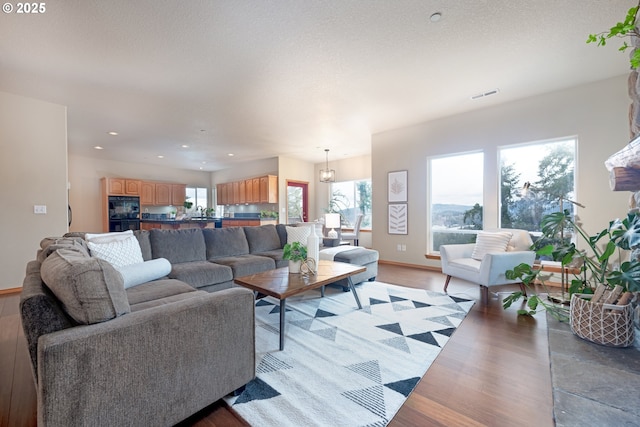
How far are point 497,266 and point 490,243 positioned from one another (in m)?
0.60

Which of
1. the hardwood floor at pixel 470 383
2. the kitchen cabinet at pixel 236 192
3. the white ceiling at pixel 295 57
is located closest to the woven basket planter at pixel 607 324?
the hardwood floor at pixel 470 383

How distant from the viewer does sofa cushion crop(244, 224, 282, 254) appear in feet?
12.7

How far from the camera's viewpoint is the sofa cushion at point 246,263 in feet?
9.99

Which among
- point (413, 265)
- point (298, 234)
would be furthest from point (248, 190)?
point (413, 265)

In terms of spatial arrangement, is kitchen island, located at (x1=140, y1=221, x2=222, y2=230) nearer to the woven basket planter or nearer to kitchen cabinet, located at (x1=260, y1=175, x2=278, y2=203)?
kitchen cabinet, located at (x1=260, y1=175, x2=278, y2=203)

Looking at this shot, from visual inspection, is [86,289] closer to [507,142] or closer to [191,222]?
[507,142]

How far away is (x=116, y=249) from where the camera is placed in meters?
2.23

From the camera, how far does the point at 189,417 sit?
1313 millimetres

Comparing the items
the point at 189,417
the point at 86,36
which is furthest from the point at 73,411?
the point at 86,36

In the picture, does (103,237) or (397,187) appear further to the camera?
(397,187)

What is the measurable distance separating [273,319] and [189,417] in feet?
3.99

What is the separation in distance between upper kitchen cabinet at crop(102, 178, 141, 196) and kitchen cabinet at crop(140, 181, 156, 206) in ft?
0.43

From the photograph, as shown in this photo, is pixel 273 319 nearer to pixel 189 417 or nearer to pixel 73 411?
pixel 189 417

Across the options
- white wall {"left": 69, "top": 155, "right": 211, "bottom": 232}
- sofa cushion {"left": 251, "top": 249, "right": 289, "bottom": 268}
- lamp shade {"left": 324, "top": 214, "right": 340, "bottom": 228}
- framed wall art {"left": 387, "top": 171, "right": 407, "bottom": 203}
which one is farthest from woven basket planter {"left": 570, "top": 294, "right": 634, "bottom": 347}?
white wall {"left": 69, "top": 155, "right": 211, "bottom": 232}
